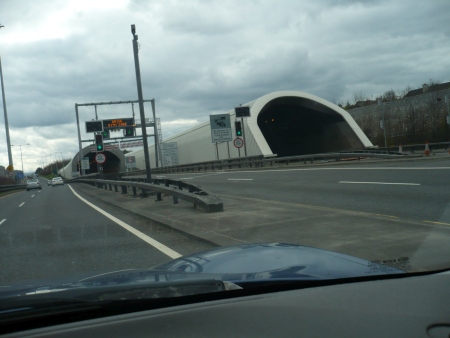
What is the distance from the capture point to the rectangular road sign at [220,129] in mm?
44719

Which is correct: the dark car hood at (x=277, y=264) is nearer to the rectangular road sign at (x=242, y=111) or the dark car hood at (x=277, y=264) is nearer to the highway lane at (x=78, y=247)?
the highway lane at (x=78, y=247)

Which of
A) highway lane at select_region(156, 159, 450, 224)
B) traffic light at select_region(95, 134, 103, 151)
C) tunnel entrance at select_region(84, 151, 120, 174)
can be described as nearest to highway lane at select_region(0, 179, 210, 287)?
highway lane at select_region(156, 159, 450, 224)

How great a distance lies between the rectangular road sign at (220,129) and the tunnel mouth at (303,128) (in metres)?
9.93

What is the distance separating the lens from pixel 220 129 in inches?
1775

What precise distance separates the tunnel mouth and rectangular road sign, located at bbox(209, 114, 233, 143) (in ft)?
32.6

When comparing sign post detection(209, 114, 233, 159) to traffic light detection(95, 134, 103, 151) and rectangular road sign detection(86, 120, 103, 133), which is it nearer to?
rectangular road sign detection(86, 120, 103, 133)

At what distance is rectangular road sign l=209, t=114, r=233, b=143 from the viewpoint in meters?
44.7

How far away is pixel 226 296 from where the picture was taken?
2572mm

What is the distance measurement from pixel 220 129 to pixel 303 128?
17758 millimetres

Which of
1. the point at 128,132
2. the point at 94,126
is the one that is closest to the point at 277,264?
the point at 94,126

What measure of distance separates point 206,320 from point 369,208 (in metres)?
10.2

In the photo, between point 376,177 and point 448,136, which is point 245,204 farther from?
point 448,136

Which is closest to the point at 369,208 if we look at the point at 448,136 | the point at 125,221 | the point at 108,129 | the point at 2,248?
the point at 125,221

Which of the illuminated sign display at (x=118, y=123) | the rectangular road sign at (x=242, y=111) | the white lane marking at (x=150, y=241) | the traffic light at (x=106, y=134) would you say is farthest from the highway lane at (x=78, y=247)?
the traffic light at (x=106, y=134)
